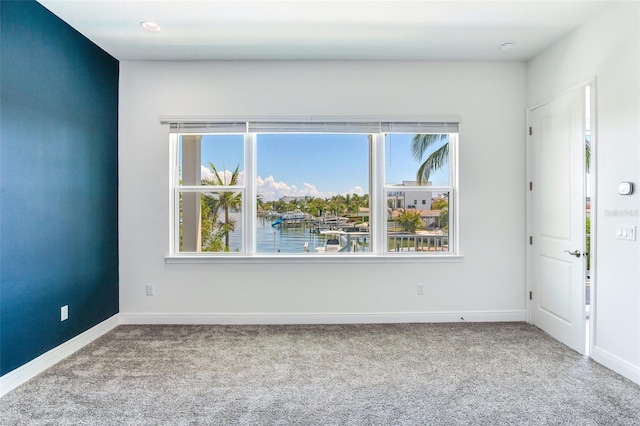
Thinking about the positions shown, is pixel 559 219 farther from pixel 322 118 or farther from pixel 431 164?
pixel 322 118

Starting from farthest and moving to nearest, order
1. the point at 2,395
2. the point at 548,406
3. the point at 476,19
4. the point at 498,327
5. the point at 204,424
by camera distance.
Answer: the point at 498,327
the point at 476,19
the point at 2,395
the point at 548,406
the point at 204,424

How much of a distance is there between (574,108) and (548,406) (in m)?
2.41

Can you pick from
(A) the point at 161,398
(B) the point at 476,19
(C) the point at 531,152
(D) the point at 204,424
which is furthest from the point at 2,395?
(C) the point at 531,152

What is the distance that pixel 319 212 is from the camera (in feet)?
12.5

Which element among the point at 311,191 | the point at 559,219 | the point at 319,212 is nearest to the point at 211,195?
the point at 311,191

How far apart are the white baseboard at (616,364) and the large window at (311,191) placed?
145 centimetres

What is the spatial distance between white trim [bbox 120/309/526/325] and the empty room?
2 cm

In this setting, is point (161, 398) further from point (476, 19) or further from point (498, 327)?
point (476, 19)

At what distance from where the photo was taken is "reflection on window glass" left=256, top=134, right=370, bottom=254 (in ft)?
12.3

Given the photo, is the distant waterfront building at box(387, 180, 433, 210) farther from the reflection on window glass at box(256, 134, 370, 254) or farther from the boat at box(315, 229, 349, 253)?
the boat at box(315, 229, 349, 253)

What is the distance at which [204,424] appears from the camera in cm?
196

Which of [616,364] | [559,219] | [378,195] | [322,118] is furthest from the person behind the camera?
[378,195]

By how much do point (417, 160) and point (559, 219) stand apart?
1.44 metres

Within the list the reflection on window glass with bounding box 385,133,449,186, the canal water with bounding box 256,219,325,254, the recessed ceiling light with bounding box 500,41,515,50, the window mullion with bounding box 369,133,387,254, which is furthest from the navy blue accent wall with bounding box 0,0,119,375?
the recessed ceiling light with bounding box 500,41,515,50
